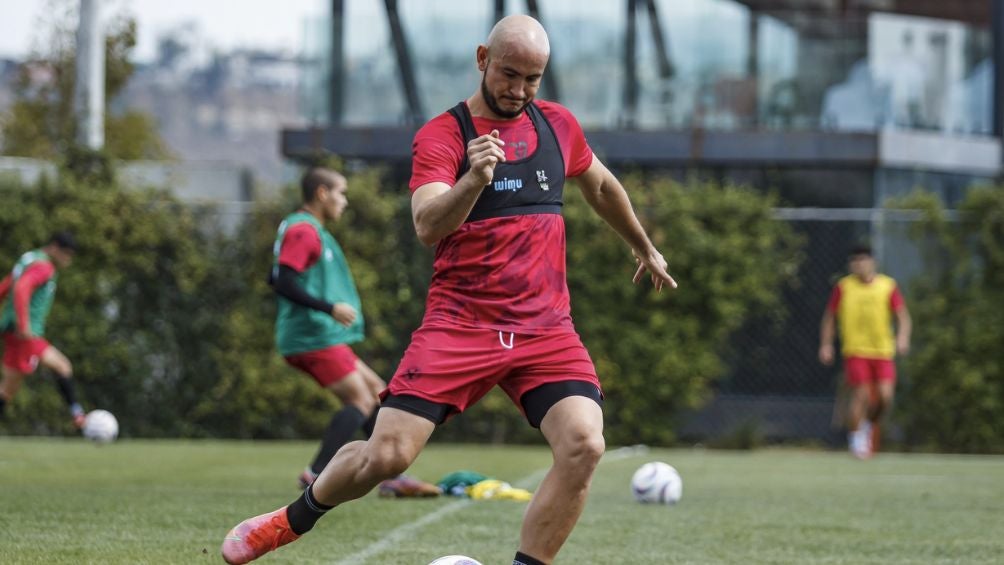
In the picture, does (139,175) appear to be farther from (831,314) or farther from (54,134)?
(831,314)

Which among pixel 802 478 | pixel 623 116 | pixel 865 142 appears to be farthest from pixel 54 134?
pixel 802 478

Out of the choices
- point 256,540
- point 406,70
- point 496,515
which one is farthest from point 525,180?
point 406,70

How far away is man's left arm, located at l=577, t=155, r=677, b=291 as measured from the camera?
19.5ft

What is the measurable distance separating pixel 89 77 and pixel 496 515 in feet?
36.8

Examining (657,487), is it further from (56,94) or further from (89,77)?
(56,94)

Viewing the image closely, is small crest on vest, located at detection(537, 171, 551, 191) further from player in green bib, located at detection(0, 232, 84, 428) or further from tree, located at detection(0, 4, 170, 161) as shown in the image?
tree, located at detection(0, 4, 170, 161)

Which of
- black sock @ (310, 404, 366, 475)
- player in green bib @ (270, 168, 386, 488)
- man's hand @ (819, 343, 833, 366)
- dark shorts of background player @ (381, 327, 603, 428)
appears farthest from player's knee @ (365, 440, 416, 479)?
man's hand @ (819, 343, 833, 366)

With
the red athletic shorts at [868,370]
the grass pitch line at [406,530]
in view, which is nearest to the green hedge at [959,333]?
the red athletic shorts at [868,370]

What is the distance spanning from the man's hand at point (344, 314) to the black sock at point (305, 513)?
3.54 metres

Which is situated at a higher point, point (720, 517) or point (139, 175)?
point (139, 175)

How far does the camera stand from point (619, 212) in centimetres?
602

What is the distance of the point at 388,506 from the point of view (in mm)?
8961

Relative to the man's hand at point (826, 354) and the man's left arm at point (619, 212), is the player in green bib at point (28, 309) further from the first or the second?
the man's left arm at point (619, 212)

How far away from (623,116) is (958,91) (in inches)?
164
